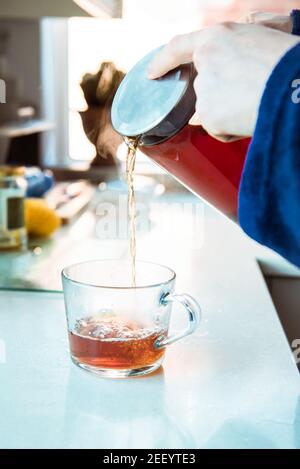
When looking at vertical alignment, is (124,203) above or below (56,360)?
below

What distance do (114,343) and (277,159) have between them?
273 millimetres

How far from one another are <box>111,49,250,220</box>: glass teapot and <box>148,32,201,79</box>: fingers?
0.01 m

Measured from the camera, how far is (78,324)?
760 mm

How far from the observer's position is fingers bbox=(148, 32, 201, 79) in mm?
625

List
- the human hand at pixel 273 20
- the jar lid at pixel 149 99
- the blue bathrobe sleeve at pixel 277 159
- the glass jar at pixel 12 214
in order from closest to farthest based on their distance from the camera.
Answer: the blue bathrobe sleeve at pixel 277 159 < the jar lid at pixel 149 99 < the human hand at pixel 273 20 < the glass jar at pixel 12 214

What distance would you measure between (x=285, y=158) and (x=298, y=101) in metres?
0.04

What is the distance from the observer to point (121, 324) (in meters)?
0.75

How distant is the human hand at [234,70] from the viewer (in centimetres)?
57

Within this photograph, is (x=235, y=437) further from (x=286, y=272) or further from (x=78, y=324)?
(x=286, y=272)

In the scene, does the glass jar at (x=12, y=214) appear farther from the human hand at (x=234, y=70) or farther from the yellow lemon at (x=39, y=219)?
the human hand at (x=234, y=70)

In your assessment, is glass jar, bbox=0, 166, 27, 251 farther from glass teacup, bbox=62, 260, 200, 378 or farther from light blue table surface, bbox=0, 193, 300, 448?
glass teacup, bbox=62, 260, 200, 378

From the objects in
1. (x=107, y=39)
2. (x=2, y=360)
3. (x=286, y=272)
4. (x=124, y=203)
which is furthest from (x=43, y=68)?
(x=2, y=360)
